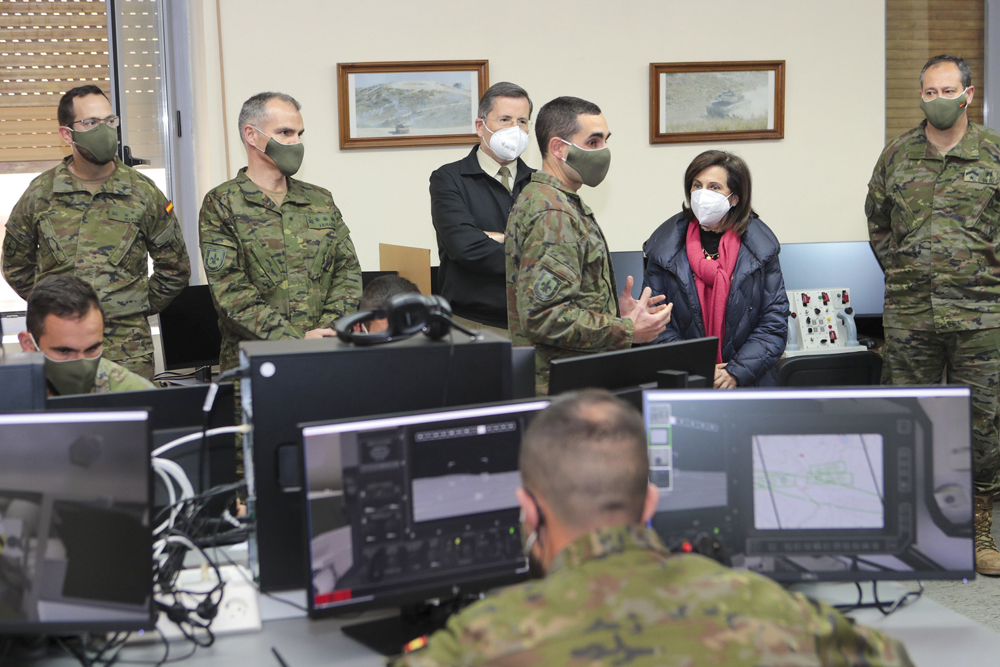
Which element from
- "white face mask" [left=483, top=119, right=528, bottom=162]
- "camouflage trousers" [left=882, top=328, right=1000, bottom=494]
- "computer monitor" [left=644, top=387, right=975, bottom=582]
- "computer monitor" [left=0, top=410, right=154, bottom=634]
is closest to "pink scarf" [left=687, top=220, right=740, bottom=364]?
"white face mask" [left=483, top=119, right=528, bottom=162]

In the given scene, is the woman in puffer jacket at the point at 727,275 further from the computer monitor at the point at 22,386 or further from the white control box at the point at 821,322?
the computer monitor at the point at 22,386

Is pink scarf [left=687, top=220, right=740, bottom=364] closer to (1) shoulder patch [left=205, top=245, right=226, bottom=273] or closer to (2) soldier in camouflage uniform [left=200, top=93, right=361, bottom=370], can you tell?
(2) soldier in camouflage uniform [left=200, top=93, right=361, bottom=370]

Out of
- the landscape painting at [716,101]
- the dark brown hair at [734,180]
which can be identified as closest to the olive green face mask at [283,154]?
the dark brown hair at [734,180]

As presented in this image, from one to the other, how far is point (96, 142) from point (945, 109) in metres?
2.94

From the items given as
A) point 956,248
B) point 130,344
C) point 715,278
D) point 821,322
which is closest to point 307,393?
point 715,278

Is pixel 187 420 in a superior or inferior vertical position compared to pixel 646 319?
inferior

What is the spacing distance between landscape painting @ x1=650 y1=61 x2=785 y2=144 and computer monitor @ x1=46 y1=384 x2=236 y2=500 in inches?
123

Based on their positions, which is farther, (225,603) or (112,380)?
(112,380)

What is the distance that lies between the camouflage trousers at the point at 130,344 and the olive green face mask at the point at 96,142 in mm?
555

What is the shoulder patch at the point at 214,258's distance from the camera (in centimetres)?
297

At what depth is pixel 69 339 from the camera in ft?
6.89

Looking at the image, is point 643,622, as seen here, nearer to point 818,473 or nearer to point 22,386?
point 818,473

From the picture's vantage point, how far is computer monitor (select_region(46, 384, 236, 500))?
1654mm

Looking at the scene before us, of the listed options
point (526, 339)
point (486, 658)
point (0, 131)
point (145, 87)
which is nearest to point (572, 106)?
point (526, 339)
